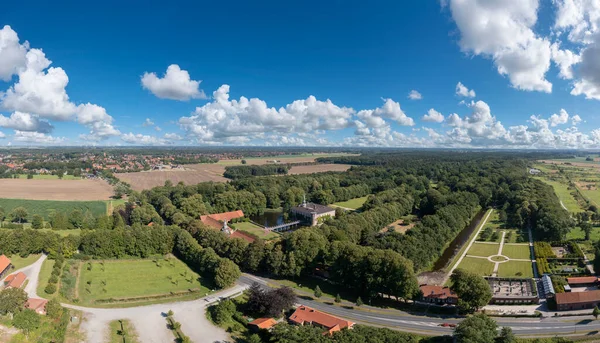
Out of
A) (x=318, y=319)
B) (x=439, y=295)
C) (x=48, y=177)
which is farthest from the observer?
(x=48, y=177)

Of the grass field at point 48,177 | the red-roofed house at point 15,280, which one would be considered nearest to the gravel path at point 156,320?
the red-roofed house at point 15,280

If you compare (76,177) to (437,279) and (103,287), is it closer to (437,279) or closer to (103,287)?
(103,287)

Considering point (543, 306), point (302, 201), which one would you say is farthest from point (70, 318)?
point (302, 201)

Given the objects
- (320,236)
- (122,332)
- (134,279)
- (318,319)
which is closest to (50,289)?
(134,279)

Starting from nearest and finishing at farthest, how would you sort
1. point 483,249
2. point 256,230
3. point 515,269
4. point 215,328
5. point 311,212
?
point 215,328 → point 515,269 → point 483,249 → point 256,230 → point 311,212

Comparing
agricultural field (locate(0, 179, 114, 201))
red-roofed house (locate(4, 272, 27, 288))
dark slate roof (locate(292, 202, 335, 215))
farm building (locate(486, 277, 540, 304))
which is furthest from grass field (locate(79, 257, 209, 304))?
agricultural field (locate(0, 179, 114, 201))

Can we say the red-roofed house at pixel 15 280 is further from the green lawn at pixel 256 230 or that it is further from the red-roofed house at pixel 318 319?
the green lawn at pixel 256 230

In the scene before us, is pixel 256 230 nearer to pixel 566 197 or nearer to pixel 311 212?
pixel 311 212
